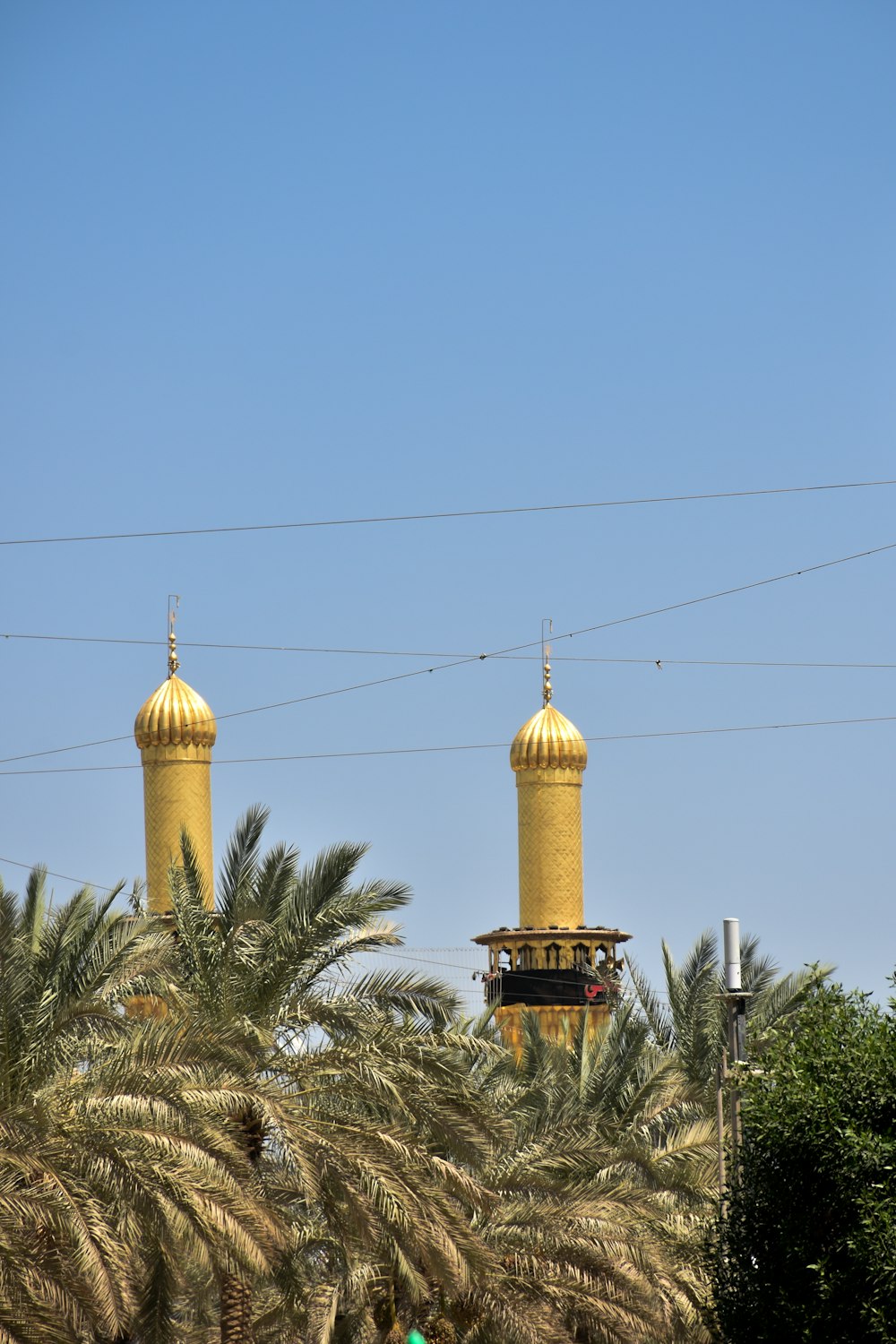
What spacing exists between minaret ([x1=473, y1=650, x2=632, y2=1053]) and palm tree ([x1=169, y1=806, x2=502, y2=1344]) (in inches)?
655

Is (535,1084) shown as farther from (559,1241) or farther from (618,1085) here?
(559,1241)

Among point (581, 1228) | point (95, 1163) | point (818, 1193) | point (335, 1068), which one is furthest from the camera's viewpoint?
point (581, 1228)

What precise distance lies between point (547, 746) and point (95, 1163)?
917 inches

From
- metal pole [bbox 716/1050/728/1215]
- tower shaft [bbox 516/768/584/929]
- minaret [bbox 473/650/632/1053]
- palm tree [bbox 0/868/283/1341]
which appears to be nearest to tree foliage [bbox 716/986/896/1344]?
palm tree [bbox 0/868/283/1341]

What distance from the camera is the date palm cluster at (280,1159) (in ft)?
42.5

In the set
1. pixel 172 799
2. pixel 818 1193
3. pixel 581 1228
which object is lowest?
pixel 581 1228

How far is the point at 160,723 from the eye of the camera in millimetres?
33656

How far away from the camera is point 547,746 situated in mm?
35781

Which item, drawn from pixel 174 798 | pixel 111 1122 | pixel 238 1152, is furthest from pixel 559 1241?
pixel 174 798

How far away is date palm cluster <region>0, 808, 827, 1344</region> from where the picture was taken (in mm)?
12945

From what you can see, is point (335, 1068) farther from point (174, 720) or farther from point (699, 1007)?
point (174, 720)

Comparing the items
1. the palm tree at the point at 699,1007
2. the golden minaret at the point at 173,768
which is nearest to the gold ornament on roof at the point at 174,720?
the golden minaret at the point at 173,768

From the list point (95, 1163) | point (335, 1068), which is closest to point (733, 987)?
point (335, 1068)

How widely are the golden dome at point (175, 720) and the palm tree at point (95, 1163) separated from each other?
19.6 meters
